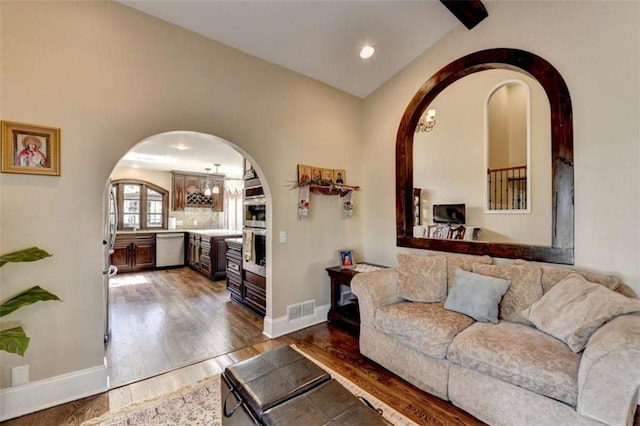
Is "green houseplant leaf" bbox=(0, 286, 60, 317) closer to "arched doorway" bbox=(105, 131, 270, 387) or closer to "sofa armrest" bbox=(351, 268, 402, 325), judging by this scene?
"arched doorway" bbox=(105, 131, 270, 387)

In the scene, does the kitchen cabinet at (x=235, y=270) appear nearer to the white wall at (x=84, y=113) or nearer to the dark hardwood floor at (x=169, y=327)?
the dark hardwood floor at (x=169, y=327)

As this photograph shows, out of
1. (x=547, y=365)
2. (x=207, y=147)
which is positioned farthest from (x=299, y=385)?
(x=207, y=147)

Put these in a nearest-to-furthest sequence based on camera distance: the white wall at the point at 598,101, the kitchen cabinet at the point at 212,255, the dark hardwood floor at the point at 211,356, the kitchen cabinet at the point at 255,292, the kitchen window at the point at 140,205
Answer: the dark hardwood floor at the point at 211,356 → the white wall at the point at 598,101 → the kitchen cabinet at the point at 255,292 → the kitchen cabinet at the point at 212,255 → the kitchen window at the point at 140,205

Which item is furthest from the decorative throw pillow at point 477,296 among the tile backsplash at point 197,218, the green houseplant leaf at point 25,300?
the tile backsplash at point 197,218

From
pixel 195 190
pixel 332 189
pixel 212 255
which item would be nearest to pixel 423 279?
pixel 332 189

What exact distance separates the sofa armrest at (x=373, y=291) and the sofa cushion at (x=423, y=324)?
3.4 inches

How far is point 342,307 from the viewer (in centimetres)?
364

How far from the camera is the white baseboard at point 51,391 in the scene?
6.25ft

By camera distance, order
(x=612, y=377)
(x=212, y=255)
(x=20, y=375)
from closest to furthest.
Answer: (x=612, y=377) < (x=20, y=375) < (x=212, y=255)

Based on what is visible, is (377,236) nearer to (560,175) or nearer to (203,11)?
(560,175)

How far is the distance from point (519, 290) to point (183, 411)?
9.01 feet

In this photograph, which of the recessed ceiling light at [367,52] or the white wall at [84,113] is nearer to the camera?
the white wall at [84,113]

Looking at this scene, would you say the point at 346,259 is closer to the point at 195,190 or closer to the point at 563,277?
the point at 563,277

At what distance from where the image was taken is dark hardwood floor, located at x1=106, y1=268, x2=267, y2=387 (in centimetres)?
261
